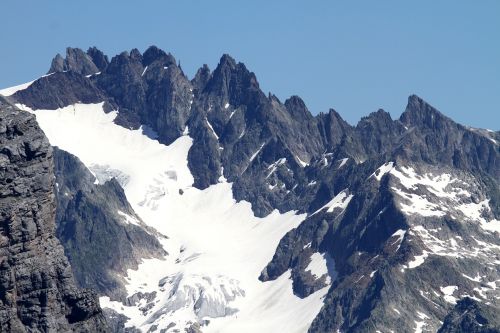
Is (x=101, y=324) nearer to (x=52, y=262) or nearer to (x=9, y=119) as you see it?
(x=52, y=262)

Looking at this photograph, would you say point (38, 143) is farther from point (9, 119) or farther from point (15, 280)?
point (15, 280)

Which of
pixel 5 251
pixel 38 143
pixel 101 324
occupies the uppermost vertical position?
pixel 38 143

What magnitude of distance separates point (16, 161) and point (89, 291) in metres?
8.79

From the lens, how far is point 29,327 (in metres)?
89.4

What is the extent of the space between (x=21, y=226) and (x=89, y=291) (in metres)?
5.49

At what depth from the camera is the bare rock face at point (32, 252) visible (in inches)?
3541

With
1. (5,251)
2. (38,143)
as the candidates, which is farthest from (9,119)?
(5,251)

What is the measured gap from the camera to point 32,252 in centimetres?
9181

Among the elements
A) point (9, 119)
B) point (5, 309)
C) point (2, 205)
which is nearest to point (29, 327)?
point (5, 309)

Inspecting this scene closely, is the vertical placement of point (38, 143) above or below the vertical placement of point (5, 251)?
above

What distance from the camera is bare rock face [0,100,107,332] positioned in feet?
295

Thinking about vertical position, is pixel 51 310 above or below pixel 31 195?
below

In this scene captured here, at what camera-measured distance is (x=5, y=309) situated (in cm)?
8944

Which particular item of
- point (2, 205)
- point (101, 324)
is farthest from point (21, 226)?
point (101, 324)
